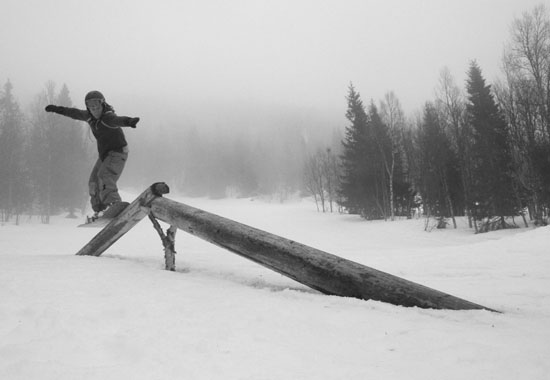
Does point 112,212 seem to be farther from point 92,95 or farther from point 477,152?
point 477,152

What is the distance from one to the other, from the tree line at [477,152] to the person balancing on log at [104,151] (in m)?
20.8

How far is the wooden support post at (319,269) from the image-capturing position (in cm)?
236

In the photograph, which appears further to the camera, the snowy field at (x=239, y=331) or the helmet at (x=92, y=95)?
the helmet at (x=92, y=95)

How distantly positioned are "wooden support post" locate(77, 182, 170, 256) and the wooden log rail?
24cm

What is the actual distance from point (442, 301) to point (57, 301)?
10.2 feet

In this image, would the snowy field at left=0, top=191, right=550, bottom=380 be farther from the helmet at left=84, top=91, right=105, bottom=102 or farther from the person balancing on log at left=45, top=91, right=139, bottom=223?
the helmet at left=84, top=91, right=105, bottom=102

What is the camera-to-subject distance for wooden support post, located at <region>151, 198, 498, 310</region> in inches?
92.9

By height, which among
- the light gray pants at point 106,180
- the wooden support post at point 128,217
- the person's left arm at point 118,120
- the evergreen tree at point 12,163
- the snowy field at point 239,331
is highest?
the evergreen tree at point 12,163

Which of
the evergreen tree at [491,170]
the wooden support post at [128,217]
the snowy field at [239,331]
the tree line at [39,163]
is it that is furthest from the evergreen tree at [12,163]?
the evergreen tree at [491,170]

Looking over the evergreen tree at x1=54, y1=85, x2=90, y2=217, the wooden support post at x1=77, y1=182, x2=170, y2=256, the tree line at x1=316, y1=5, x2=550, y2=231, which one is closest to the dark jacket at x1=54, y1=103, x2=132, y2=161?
the wooden support post at x1=77, y1=182, x2=170, y2=256

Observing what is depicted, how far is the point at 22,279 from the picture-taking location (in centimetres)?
271

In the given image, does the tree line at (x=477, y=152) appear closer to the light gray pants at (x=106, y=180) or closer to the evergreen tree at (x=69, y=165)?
the light gray pants at (x=106, y=180)

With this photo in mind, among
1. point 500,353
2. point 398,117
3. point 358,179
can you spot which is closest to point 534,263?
point 500,353

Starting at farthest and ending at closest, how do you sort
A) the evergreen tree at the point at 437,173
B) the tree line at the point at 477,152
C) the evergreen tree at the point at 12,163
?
the evergreen tree at the point at 12,163 → the evergreen tree at the point at 437,173 → the tree line at the point at 477,152
